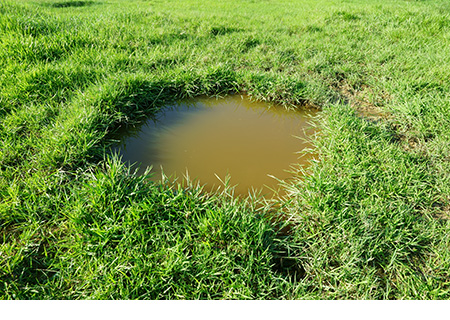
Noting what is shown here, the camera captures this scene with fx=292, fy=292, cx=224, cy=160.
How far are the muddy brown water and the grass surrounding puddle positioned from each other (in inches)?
6.8

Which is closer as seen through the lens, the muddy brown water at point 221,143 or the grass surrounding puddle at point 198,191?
the grass surrounding puddle at point 198,191

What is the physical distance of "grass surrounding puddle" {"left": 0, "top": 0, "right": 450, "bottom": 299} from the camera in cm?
164

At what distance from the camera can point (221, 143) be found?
2.67m

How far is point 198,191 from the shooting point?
6.90 feet

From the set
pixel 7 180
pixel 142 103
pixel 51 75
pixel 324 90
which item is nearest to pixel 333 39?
pixel 324 90

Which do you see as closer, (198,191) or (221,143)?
(198,191)

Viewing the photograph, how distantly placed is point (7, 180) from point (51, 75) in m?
1.59

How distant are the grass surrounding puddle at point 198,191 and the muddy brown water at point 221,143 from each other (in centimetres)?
17

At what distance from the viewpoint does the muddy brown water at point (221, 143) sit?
7.81 feet

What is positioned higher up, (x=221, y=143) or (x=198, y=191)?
(x=221, y=143)

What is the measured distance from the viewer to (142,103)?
3221mm

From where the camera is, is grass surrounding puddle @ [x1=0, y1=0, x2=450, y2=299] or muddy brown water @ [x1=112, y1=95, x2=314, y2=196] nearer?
grass surrounding puddle @ [x1=0, y1=0, x2=450, y2=299]

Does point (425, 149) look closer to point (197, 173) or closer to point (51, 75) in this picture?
point (197, 173)

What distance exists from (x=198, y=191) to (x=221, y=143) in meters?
0.70
